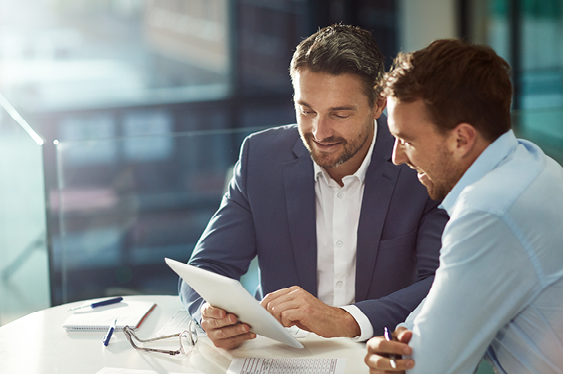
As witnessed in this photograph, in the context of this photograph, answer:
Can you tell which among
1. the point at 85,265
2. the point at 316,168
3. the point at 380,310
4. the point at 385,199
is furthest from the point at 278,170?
the point at 85,265

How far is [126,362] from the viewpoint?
4.07 feet

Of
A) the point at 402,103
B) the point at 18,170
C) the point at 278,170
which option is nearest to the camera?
the point at 402,103

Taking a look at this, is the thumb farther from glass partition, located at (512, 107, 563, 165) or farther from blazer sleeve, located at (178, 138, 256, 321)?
glass partition, located at (512, 107, 563, 165)

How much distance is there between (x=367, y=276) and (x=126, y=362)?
709 millimetres

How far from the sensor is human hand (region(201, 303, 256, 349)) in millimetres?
1272

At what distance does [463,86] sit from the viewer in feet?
3.49

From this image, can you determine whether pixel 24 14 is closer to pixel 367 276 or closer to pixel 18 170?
pixel 18 170

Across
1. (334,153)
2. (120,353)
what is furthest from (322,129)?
(120,353)

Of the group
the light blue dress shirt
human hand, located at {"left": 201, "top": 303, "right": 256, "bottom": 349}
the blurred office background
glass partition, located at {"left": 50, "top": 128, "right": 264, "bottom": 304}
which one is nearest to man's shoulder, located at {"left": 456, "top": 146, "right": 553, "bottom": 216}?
the light blue dress shirt

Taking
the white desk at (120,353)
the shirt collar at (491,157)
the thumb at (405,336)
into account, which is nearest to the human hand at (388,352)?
the thumb at (405,336)

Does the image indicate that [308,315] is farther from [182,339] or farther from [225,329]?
[182,339]

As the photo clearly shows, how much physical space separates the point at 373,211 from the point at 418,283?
0.80 ft

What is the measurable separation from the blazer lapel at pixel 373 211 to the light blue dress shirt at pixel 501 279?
0.58 meters

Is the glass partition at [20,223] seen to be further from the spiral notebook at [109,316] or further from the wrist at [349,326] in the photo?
the wrist at [349,326]
